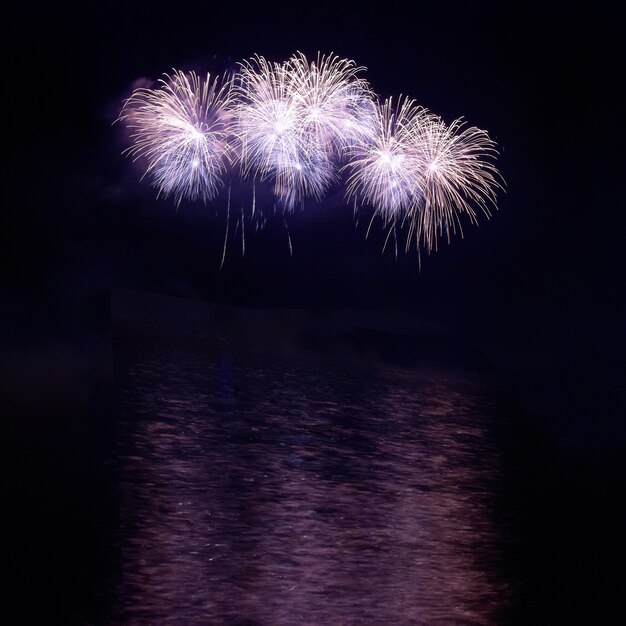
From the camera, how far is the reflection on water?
1136 centimetres

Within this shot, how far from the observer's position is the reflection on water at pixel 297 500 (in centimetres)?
1136

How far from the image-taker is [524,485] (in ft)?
67.2

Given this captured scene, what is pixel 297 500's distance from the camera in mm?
17047

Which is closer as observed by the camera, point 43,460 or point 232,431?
point 43,460

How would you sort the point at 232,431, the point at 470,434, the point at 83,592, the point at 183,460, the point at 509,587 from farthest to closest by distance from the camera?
the point at 470,434 < the point at 232,431 < the point at 183,460 < the point at 509,587 < the point at 83,592

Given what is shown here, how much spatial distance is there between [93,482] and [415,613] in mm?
8907

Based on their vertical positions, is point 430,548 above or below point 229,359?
below

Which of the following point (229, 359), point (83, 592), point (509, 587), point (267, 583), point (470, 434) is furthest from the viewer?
point (229, 359)

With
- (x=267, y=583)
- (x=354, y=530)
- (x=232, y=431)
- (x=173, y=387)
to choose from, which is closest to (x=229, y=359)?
(x=173, y=387)

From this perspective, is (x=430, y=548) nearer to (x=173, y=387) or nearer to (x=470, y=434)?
(x=470, y=434)

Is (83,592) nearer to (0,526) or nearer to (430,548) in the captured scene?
(0,526)

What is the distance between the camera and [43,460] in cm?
1656

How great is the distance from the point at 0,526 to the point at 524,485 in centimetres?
1447

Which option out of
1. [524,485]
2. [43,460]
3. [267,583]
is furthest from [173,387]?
[267,583]
